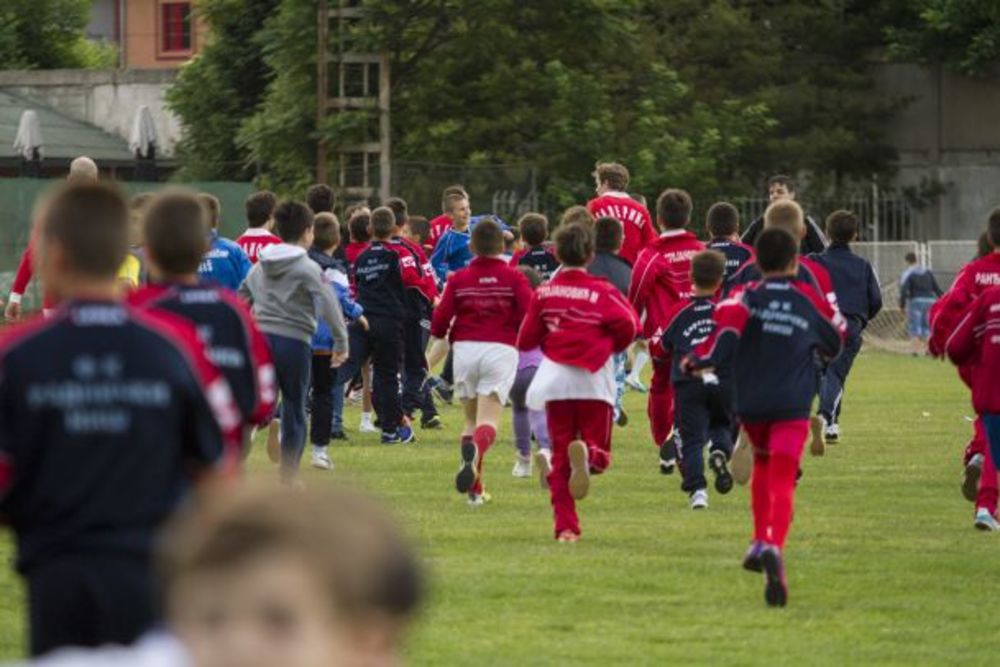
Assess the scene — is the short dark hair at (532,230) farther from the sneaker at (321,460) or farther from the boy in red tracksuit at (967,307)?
the boy in red tracksuit at (967,307)

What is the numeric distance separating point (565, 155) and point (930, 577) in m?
32.2

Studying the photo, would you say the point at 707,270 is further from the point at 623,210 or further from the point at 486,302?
the point at 623,210

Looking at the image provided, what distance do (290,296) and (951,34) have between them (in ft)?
133

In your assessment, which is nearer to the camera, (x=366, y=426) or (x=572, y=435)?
(x=572, y=435)

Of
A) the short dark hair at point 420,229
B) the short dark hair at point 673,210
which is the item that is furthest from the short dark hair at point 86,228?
the short dark hair at point 420,229

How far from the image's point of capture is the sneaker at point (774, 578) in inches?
467

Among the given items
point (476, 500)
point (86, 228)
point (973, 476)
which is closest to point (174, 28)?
point (476, 500)

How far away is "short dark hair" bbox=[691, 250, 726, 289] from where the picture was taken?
53.9 feet

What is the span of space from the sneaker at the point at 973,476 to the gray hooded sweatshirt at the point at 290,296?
4.11 m

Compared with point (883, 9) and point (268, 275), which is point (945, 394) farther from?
point (883, 9)

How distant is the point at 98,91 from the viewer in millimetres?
59531

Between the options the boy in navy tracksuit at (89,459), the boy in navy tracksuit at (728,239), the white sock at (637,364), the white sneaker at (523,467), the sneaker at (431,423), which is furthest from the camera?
the white sock at (637,364)

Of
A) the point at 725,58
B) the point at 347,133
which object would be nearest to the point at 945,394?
the point at 347,133

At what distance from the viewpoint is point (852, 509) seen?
16859 millimetres
